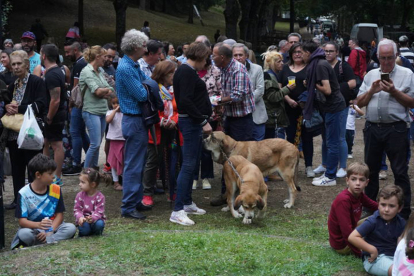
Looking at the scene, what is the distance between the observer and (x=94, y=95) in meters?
9.66

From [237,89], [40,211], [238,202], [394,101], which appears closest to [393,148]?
[394,101]

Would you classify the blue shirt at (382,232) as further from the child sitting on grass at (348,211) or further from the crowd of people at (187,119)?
the child sitting on grass at (348,211)

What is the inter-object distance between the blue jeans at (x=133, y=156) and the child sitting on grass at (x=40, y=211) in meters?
1.38

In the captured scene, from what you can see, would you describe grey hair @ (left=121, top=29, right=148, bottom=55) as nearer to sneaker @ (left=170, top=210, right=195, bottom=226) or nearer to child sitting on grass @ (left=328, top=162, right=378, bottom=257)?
sneaker @ (left=170, top=210, right=195, bottom=226)

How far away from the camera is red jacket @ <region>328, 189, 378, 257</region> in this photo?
5.76 meters

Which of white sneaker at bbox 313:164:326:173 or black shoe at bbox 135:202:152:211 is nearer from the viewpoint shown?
black shoe at bbox 135:202:152:211

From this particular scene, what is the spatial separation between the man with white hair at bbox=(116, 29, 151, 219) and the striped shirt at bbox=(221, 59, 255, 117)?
4.34ft

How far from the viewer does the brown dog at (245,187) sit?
7.14 meters

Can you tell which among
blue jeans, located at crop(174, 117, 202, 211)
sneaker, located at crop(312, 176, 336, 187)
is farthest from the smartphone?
sneaker, located at crop(312, 176, 336, 187)

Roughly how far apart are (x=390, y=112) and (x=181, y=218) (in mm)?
2693

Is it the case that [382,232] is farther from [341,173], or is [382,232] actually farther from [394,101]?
[341,173]

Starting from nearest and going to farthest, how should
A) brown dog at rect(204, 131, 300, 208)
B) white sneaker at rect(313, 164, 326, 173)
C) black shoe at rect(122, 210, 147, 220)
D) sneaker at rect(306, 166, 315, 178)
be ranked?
black shoe at rect(122, 210, 147, 220), brown dog at rect(204, 131, 300, 208), sneaker at rect(306, 166, 315, 178), white sneaker at rect(313, 164, 326, 173)

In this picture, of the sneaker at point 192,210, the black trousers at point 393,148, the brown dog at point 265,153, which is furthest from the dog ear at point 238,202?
the black trousers at point 393,148

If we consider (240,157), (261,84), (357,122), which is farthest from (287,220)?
(357,122)
